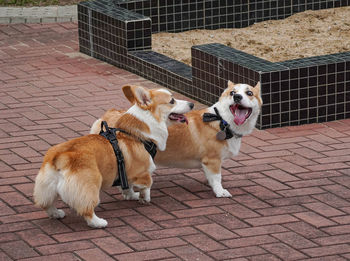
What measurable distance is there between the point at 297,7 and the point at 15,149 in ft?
20.4

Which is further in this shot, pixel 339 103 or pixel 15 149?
pixel 339 103

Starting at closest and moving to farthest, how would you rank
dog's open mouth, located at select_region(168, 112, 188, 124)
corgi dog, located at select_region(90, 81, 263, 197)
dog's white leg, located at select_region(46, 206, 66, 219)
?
dog's white leg, located at select_region(46, 206, 66, 219) → dog's open mouth, located at select_region(168, 112, 188, 124) → corgi dog, located at select_region(90, 81, 263, 197)

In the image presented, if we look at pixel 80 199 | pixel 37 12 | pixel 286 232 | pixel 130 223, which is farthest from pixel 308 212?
pixel 37 12

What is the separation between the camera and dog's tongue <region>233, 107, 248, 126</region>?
22.6 ft

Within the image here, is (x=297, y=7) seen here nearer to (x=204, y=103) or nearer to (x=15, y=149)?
(x=204, y=103)

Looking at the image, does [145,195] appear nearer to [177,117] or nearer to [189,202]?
[189,202]

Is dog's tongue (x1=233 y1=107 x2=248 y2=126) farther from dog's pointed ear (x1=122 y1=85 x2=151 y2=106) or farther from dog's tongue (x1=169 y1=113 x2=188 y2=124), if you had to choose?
dog's pointed ear (x1=122 y1=85 x2=151 y2=106)

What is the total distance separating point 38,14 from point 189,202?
7005mm

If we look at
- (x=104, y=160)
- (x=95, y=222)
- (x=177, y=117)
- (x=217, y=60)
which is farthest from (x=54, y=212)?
(x=217, y=60)

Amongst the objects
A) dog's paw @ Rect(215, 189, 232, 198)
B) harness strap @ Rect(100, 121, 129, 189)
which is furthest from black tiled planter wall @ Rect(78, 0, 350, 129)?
harness strap @ Rect(100, 121, 129, 189)

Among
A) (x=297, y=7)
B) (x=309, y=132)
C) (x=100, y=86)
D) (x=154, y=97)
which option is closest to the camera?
(x=154, y=97)

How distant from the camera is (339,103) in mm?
8836

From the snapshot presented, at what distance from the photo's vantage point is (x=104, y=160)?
6336 mm

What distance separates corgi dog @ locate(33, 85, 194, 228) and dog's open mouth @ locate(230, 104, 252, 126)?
0.46 m
